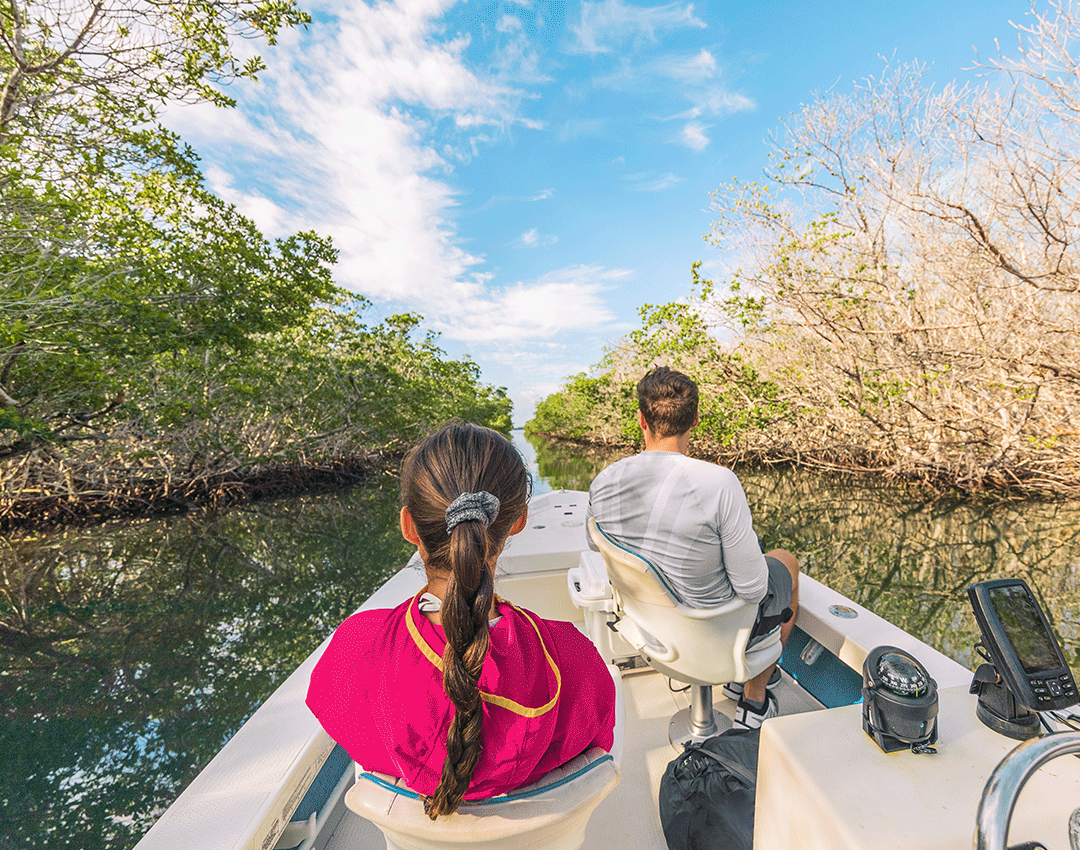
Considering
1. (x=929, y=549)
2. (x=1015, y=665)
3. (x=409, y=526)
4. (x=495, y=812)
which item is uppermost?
(x=409, y=526)

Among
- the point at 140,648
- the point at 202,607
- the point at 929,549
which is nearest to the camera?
the point at 140,648

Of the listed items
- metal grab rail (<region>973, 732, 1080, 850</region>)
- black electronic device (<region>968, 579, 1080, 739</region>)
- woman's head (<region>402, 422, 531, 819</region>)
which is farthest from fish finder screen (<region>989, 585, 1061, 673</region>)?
woman's head (<region>402, 422, 531, 819</region>)

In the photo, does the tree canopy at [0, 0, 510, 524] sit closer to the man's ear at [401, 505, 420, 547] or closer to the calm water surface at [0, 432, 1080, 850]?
the calm water surface at [0, 432, 1080, 850]

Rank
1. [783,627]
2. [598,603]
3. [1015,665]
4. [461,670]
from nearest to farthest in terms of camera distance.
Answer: [461,670] → [1015,665] → [783,627] → [598,603]

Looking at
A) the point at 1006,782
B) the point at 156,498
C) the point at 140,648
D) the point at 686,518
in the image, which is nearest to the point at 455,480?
the point at 1006,782

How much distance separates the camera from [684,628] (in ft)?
4.85

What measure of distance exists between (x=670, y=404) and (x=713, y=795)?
3.93 ft

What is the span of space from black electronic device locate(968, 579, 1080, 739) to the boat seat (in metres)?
0.71

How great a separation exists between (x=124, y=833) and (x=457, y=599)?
3531 millimetres

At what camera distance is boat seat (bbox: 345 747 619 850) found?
2.10 feet

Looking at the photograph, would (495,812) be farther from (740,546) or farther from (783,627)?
(783,627)

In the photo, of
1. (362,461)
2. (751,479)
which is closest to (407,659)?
(751,479)

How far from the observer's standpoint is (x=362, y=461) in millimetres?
19547

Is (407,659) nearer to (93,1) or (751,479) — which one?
(93,1)
